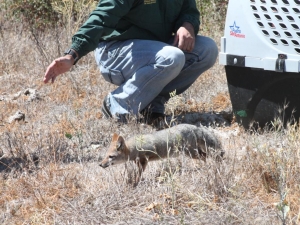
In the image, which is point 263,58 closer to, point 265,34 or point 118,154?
point 265,34

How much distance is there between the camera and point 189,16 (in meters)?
5.51

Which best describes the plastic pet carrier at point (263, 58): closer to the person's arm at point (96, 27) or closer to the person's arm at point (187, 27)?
the person's arm at point (187, 27)

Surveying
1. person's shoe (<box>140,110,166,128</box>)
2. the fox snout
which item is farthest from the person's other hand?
the fox snout

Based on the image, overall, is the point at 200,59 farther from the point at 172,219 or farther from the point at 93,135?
the point at 172,219

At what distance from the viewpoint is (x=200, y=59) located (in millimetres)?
5512

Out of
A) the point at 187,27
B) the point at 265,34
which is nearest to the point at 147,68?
the point at 187,27

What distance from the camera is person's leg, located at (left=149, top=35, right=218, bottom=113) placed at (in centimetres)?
551

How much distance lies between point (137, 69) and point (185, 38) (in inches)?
18.3

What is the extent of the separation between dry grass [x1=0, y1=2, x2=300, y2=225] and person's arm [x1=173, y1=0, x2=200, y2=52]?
74 centimetres

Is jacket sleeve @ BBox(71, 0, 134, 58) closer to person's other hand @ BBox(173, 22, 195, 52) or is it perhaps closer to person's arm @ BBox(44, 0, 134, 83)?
person's arm @ BBox(44, 0, 134, 83)

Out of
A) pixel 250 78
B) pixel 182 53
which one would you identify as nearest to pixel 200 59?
pixel 182 53

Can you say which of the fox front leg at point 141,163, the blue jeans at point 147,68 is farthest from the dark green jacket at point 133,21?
the fox front leg at point 141,163

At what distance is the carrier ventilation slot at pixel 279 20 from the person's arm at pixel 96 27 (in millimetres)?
1187

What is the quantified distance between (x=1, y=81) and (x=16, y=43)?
111 cm
